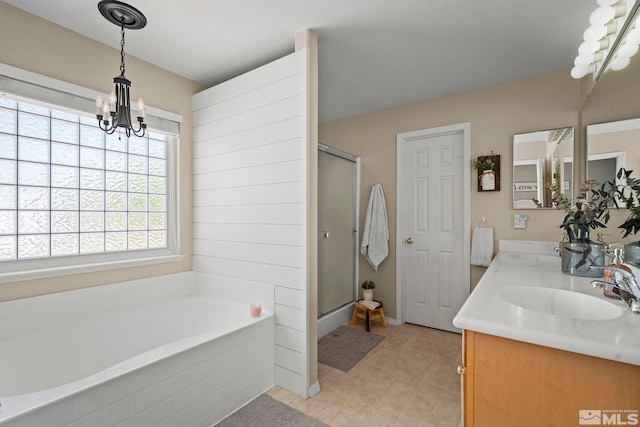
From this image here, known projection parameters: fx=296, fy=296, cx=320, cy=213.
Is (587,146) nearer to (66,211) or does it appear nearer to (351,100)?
(351,100)

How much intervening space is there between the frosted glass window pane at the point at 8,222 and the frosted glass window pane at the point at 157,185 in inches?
34.3

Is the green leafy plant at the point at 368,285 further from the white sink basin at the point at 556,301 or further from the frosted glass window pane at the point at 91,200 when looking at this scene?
the frosted glass window pane at the point at 91,200

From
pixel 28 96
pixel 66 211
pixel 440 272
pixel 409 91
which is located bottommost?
pixel 440 272

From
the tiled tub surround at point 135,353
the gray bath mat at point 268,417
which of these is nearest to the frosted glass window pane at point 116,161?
the tiled tub surround at point 135,353

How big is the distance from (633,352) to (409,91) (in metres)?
2.64

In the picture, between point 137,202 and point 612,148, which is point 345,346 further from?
point 612,148

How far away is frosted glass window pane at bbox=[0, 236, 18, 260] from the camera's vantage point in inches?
70.9

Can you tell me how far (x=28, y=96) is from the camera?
5.97 feet

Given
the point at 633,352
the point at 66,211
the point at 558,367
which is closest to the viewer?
the point at 633,352

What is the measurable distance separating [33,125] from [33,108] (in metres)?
0.11

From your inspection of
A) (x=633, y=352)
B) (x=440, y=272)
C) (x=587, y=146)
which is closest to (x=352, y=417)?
(x=633, y=352)

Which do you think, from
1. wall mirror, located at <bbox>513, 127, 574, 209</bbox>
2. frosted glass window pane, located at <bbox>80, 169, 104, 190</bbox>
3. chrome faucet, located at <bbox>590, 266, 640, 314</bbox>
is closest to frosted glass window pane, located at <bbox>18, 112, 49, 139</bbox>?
frosted glass window pane, located at <bbox>80, 169, 104, 190</bbox>

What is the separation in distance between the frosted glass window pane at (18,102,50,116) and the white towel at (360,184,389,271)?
9.27ft

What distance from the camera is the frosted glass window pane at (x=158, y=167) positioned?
8.40 feet
